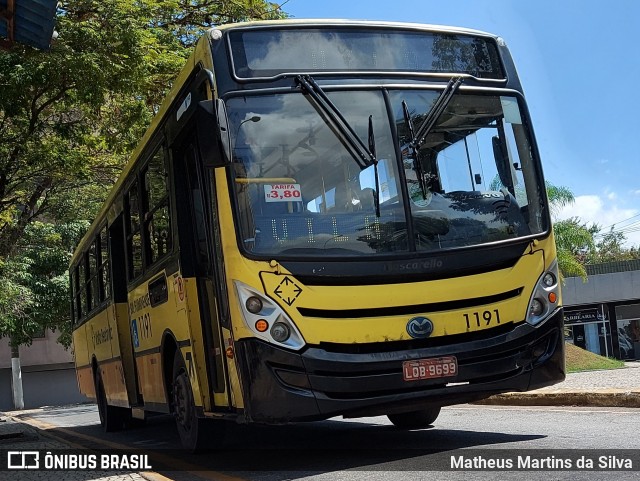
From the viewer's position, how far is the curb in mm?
10508

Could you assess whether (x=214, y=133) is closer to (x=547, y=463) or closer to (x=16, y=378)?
(x=547, y=463)

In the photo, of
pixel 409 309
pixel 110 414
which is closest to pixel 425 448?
pixel 409 309

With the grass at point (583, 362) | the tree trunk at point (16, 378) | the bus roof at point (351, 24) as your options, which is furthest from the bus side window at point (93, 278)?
the tree trunk at point (16, 378)

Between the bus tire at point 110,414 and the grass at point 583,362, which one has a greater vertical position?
the bus tire at point 110,414

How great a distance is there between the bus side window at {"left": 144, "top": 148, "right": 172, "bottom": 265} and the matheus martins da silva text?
3429mm

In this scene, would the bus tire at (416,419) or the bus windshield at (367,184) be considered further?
the bus tire at (416,419)

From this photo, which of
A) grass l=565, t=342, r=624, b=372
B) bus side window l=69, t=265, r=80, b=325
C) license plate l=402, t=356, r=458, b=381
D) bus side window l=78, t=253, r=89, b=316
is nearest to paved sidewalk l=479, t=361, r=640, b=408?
license plate l=402, t=356, r=458, b=381

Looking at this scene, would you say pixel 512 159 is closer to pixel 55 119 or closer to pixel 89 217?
pixel 55 119

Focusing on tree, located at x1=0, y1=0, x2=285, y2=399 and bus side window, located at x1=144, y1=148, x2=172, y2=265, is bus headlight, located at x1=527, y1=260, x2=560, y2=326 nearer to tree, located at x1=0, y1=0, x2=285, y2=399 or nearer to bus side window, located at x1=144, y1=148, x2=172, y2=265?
bus side window, located at x1=144, y1=148, x2=172, y2=265

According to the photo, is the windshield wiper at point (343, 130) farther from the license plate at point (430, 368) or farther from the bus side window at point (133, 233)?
the bus side window at point (133, 233)

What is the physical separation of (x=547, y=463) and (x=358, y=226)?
219cm

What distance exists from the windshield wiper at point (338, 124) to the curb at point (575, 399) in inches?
209

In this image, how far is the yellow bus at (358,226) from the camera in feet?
21.7

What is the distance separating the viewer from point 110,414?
48.4 ft
